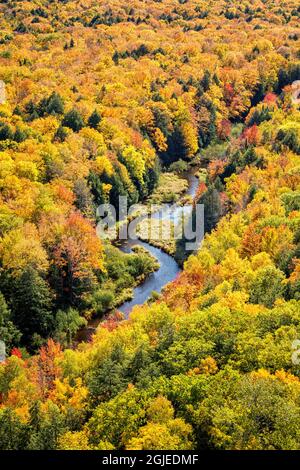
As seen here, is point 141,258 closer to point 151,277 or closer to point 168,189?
point 151,277

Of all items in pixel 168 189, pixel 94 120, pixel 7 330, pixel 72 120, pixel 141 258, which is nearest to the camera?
pixel 7 330

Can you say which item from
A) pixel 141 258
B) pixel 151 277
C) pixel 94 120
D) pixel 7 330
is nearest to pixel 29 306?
pixel 7 330

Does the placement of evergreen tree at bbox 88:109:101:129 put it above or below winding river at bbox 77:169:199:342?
above

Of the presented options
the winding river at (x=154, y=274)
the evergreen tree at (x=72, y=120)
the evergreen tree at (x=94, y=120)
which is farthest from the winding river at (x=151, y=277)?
the evergreen tree at (x=72, y=120)

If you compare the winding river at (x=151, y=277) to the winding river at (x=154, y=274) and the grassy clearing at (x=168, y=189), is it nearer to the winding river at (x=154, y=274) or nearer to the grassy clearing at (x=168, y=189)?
the winding river at (x=154, y=274)

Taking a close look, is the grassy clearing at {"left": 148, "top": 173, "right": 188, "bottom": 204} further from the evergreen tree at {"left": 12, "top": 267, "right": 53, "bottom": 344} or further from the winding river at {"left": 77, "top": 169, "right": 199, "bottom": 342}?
the evergreen tree at {"left": 12, "top": 267, "right": 53, "bottom": 344}

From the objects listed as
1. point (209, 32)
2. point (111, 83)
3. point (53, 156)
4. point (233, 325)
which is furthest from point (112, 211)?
point (209, 32)

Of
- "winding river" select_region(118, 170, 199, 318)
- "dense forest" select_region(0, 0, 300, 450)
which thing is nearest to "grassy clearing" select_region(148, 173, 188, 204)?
"dense forest" select_region(0, 0, 300, 450)

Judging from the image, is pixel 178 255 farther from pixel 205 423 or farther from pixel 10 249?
pixel 205 423
